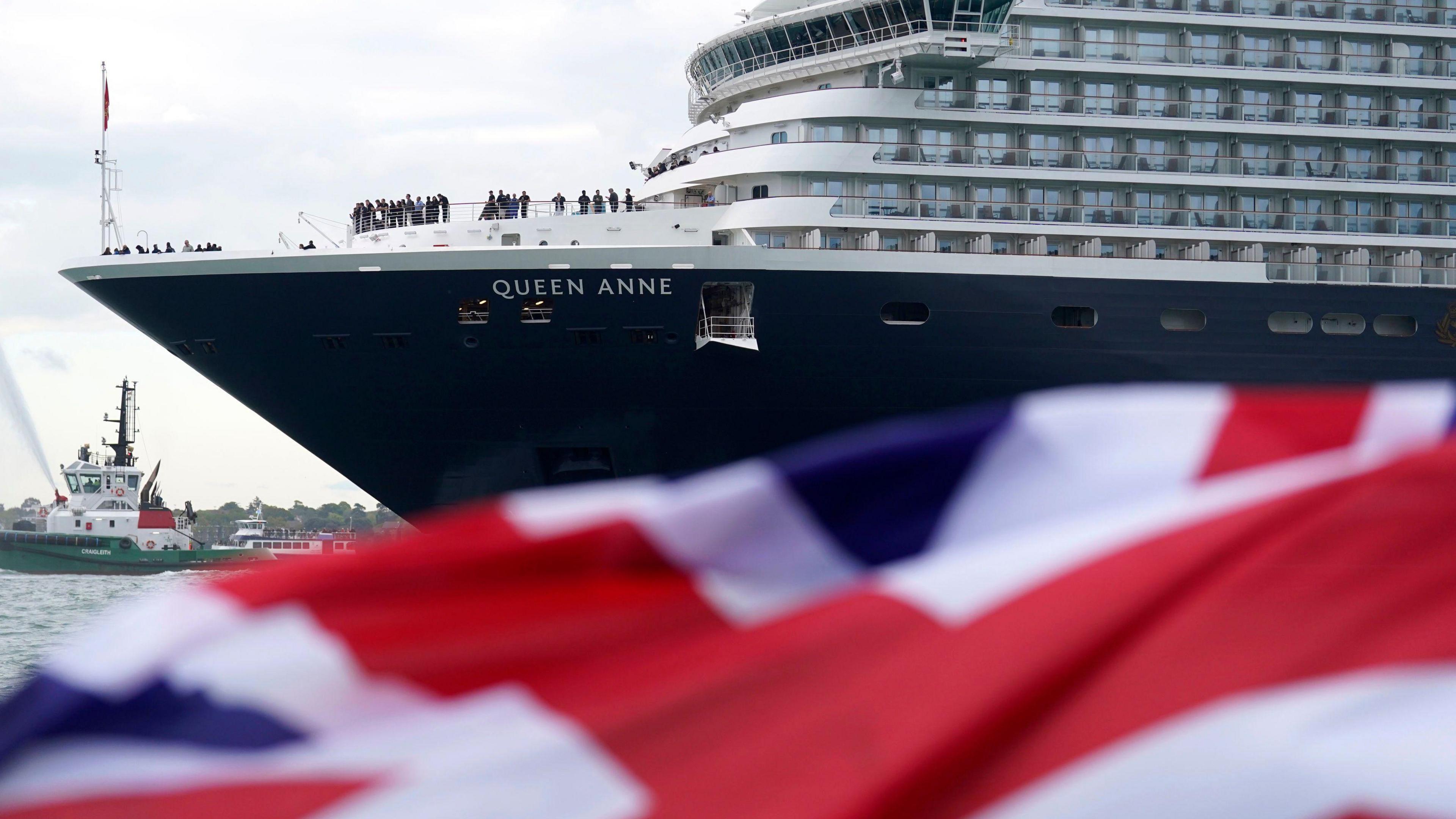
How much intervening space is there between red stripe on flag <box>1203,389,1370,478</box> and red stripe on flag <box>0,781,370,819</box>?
0.94 m

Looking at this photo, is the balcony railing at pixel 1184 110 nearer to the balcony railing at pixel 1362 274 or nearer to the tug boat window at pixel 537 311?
the balcony railing at pixel 1362 274

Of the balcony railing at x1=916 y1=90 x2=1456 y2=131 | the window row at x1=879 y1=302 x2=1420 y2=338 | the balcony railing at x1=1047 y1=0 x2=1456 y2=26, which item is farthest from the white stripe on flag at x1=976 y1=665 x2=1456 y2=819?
the balcony railing at x1=1047 y1=0 x2=1456 y2=26

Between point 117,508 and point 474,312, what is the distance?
110 ft

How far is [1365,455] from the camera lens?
1.35 m

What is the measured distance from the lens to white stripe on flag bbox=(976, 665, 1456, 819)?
1.19 m

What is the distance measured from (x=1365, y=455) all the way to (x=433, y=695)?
982mm

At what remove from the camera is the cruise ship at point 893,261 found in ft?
63.2

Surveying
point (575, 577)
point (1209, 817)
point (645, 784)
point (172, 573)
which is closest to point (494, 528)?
point (575, 577)

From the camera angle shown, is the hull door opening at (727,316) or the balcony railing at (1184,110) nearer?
the hull door opening at (727,316)

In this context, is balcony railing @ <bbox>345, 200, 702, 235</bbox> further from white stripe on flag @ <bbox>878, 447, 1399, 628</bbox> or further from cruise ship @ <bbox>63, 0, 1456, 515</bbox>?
white stripe on flag @ <bbox>878, 447, 1399, 628</bbox>

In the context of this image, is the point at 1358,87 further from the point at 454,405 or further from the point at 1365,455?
the point at 1365,455

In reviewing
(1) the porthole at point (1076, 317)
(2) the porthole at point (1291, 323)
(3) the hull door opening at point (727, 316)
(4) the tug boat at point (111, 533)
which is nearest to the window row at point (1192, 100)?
(1) the porthole at point (1076, 317)

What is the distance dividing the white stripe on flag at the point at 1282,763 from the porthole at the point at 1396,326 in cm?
2232

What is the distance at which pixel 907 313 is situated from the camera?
64.1 ft
